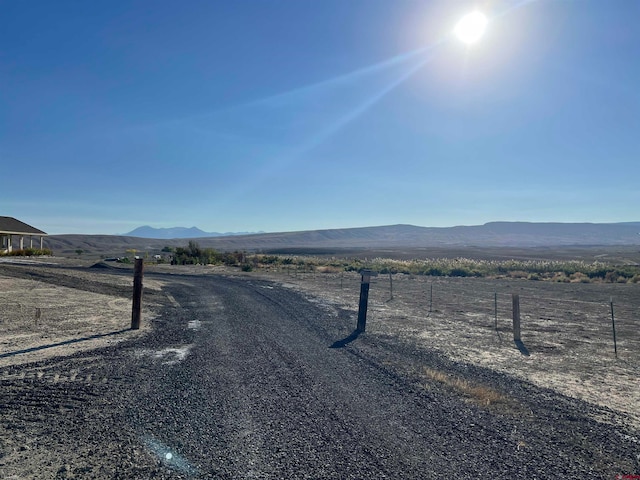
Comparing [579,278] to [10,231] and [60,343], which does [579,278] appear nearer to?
[60,343]

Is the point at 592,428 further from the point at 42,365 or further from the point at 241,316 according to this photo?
the point at 241,316

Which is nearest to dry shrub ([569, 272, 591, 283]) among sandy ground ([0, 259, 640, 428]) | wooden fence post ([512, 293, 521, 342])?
sandy ground ([0, 259, 640, 428])

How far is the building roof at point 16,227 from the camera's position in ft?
155

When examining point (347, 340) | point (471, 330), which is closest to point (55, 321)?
point (347, 340)

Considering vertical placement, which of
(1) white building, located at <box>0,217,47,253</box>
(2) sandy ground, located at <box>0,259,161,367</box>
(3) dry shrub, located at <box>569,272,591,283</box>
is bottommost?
(3) dry shrub, located at <box>569,272,591,283</box>

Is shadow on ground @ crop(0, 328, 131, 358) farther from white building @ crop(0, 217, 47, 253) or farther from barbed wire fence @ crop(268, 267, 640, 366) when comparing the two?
white building @ crop(0, 217, 47, 253)

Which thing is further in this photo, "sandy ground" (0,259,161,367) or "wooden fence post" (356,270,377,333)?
"wooden fence post" (356,270,377,333)

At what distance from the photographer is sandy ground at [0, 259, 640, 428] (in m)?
9.28

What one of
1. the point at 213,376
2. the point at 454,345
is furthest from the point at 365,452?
the point at 454,345

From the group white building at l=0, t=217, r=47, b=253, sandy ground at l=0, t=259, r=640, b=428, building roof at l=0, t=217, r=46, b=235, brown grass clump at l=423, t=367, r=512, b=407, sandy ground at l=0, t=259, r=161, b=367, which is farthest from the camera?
building roof at l=0, t=217, r=46, b=235

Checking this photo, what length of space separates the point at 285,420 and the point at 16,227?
54.5 meters

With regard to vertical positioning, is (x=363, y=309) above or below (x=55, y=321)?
above

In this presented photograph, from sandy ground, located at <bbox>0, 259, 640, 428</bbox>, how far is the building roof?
29.9 m

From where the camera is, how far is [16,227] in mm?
49906
